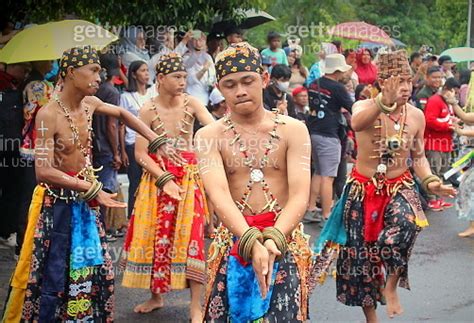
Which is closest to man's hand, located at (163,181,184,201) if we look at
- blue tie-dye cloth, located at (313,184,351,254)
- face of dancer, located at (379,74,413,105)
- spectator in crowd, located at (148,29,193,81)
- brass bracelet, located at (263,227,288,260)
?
blue tie-dye cloth, located at (313,184,351,254)

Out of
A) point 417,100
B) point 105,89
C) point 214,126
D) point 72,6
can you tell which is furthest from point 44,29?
point 417,100

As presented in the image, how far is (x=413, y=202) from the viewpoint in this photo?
6098 millimetres

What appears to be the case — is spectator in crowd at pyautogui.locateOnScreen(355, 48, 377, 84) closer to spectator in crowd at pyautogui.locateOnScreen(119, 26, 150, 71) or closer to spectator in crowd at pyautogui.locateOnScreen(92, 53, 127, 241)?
spectator in crowd at pyautogui.locateOnScreen(119, 26, 150, 71)

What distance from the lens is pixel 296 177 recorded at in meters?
4.29

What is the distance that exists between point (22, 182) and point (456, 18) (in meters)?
24.2

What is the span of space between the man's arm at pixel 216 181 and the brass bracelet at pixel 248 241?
0.32 feet

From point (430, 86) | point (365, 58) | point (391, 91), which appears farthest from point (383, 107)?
point (365, 58)

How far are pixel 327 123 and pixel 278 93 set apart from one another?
0.70 meters

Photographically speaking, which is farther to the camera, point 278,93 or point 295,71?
point 295,71

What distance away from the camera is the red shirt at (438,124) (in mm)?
11945

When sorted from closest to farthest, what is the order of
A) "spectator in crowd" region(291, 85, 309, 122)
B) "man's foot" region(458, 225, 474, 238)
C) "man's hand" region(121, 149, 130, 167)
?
"man's hand" region(121, 149, 130, 167)
"man's foot" region(458, 225, 474, 238)
"spectator in crowd" region(291, 85, 309, 122)

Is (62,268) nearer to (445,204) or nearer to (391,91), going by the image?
(391,91)

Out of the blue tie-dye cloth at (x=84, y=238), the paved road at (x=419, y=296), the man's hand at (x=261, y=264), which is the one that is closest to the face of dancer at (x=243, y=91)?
the man's hand at (x=261, y=264)

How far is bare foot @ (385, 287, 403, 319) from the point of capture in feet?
19.9
